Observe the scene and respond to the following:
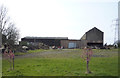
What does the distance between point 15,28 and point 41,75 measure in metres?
13.5

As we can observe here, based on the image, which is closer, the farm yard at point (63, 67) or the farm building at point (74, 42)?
the farm yard at point (63, 67)

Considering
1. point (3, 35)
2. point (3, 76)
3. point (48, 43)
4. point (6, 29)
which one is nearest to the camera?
point (3, 76)

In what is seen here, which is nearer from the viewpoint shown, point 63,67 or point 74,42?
point 63,67

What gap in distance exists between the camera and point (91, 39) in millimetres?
21984

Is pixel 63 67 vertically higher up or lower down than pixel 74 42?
lower down

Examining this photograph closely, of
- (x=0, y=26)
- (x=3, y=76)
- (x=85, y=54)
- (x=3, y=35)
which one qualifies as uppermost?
(x=0, y=26)

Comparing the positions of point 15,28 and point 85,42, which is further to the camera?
point 85,42

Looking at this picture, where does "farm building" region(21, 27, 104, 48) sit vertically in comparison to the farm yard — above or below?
above

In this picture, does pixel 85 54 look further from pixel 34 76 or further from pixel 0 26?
pixel 0 26

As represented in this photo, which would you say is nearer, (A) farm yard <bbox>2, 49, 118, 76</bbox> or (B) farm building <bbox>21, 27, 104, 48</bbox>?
(A) farm yard <bbox>2, 49, 118, 76</bbox>

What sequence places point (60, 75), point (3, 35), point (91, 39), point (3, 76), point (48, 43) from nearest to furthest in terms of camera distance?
point (60, 75)
point (3, 76)
point (3, 35)
point (91, 39)
point (48, 43)

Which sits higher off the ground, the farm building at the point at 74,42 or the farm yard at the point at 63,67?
the farm building at the point at 74,42

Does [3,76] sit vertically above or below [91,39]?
below

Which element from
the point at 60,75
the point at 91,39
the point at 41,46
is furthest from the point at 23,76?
the point at 41,46
